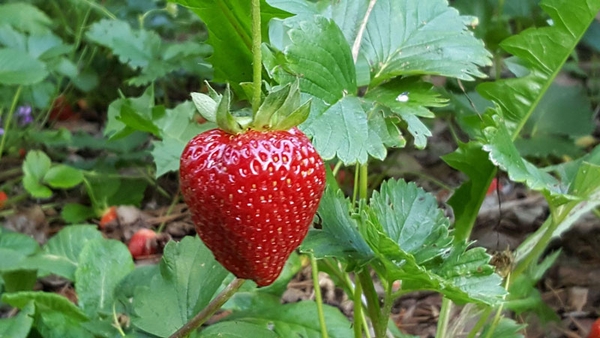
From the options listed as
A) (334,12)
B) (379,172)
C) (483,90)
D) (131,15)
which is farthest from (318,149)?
(131,15)

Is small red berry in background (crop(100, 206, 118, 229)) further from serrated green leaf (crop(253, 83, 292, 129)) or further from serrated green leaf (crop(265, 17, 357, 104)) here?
serrated green leaf (crop(253, 83, 292, 129))

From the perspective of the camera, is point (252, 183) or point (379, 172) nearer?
point (252, 183)

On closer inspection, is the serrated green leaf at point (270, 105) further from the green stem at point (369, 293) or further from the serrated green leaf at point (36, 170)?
the serrated green leaf at point (36, 170)

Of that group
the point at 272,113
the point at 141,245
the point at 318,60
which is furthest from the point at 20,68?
the point at 272,113

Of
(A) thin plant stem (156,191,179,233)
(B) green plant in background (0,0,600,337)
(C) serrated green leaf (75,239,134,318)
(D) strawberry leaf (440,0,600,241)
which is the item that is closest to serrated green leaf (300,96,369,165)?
(B) green plant in background (0,0,600,337)

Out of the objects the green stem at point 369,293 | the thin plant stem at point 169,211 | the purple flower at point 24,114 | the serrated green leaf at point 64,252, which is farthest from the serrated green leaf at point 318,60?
the purple flower at point 24,114

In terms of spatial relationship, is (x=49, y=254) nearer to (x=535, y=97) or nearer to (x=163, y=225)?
(x=163, y=225)
